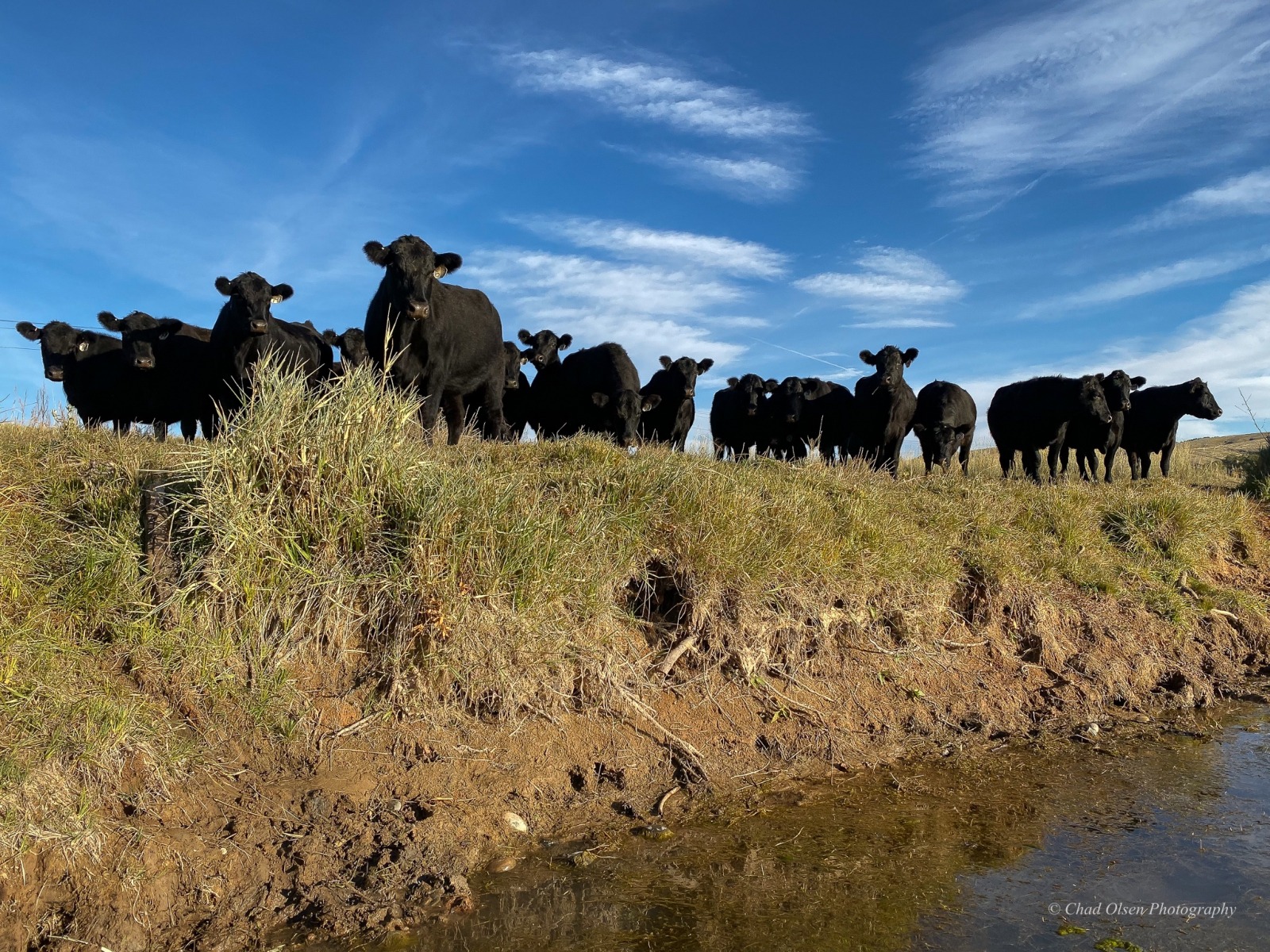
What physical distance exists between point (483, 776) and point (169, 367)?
29.6ft

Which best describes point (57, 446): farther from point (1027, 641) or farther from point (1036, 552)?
point (1036, 552)

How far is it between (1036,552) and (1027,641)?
45.0 inches

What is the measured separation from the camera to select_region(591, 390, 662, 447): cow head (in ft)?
46.1

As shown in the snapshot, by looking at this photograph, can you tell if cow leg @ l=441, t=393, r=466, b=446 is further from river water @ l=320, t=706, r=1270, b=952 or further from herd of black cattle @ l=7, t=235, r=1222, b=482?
river water @ l=320, t=706, r=1270, b=952

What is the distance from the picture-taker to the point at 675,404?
16.5m

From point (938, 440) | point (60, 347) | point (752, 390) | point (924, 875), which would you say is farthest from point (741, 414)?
point (924, 875)

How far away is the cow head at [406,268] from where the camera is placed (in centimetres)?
932

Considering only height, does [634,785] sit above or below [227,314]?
below

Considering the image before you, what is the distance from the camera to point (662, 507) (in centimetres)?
595

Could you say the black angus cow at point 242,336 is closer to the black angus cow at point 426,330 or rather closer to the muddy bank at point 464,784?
the black angus cow at point 426,330

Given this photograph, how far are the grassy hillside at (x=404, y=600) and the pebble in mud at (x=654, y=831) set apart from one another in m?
0.76

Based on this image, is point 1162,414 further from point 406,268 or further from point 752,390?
point 406,268

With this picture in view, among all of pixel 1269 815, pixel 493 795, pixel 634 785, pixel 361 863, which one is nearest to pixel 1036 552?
pixel 1269 815

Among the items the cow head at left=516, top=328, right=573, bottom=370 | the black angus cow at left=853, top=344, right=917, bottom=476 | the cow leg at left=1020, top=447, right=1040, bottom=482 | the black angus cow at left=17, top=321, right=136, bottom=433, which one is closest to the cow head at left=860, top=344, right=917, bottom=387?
the black angus cow at left=853, top=344, right=917, bottom=476
